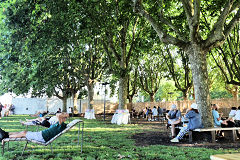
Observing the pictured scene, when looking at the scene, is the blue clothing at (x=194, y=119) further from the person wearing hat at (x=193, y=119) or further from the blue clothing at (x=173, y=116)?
the blue clothing at (x=173, y=116)

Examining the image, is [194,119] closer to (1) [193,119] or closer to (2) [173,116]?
(1) [193,119]

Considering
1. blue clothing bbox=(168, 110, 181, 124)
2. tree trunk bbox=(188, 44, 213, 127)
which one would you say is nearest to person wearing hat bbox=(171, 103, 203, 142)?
tree trunk bbox=(188, 44, 213, 127)

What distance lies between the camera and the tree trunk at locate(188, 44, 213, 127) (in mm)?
7609

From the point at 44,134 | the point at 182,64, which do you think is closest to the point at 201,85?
the point at 44,134

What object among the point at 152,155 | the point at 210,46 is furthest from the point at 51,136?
the point at 210,46

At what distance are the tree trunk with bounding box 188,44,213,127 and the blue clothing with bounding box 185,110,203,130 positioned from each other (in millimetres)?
497

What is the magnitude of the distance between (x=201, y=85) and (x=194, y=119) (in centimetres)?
141

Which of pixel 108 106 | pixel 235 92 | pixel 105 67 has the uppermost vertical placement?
pixel 105 67

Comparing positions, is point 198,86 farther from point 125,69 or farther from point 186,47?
point 125,69

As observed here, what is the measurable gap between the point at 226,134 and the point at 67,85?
2292 cm

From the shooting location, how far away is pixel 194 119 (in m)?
7.23

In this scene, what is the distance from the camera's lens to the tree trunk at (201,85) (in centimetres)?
761

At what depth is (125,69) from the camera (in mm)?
15570

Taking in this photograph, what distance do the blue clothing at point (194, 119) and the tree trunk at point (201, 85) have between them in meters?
0.50
